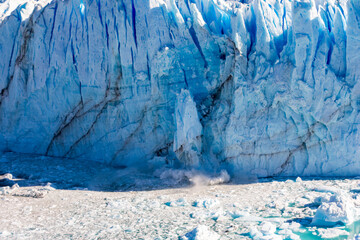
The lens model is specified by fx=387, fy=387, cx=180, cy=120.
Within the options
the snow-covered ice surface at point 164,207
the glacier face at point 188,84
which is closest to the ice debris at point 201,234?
the snow-covered ice surface at point 164,207

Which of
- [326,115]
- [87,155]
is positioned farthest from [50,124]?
[326,115]

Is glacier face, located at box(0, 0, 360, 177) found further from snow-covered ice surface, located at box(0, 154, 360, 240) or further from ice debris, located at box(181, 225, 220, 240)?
ice debris, located at box(181, 225, 220, 240)

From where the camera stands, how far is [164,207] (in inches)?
240

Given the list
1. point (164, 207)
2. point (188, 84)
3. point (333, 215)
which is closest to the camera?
point (333, 215)

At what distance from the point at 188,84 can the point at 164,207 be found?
A: 3.13 metres

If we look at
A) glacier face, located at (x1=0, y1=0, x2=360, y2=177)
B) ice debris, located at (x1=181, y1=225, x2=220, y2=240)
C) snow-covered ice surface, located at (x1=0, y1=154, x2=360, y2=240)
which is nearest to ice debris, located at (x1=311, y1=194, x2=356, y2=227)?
snow-covered ice surface, located at (x1=0, y1=154, x2=360, y2=240)

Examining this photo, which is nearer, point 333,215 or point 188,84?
point 333,215

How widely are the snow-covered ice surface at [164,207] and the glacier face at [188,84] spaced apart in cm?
70

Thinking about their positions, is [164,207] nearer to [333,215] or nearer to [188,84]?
[333,215]

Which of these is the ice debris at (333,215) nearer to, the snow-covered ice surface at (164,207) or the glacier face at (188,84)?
the snow-covered ice surface at (164,207)

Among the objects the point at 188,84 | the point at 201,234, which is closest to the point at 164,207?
A: the point at 201,234

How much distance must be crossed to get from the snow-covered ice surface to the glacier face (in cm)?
70

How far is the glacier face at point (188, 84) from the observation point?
736cm

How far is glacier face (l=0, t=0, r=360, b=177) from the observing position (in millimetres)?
7359
